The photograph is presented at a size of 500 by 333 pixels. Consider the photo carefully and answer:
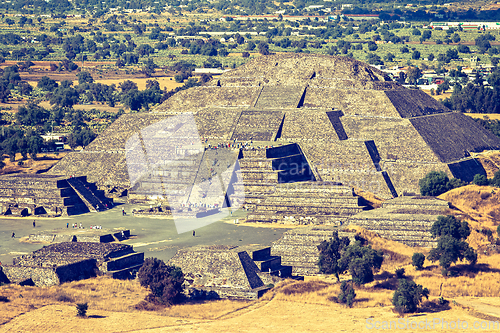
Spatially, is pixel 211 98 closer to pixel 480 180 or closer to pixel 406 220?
pixel 480 180

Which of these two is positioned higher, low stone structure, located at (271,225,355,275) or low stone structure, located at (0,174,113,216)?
low stone structure, located at (0,174,113,216)

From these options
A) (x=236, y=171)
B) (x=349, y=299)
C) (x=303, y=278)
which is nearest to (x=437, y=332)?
(x=349, y=299)

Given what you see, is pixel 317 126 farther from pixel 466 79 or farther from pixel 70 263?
pixel 466 79

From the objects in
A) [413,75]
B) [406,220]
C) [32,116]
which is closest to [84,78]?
[32,116]

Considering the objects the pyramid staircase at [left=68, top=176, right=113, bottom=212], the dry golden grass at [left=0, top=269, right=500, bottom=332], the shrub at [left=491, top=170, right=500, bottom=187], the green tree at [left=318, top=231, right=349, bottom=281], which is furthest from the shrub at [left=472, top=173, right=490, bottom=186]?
the pyramid staircase at [left=68, top=176, right=113, bottom=212]

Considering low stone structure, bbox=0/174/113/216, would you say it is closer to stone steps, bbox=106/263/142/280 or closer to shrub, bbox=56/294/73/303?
stone steps, bbox=106/263/142/280

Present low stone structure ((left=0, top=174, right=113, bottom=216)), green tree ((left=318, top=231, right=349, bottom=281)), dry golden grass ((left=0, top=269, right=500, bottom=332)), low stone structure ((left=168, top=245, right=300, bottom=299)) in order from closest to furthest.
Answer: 1. dry golden grass ((left=0, top=269, right=500, bottom=332))
2. low stone structure ((left=168, top=245, right=300, bottom=299))
3. green tree ((left=318, top=231, right=349, bottom=281))
4. low stone structure ((left=0, top=174, right=113, bottom=216))

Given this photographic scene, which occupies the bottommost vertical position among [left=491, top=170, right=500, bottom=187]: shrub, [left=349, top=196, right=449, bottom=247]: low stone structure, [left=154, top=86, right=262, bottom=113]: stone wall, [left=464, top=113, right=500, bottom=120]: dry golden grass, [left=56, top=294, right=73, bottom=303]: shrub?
[left=56, top=294, right=73, bottom=303]: shrub
